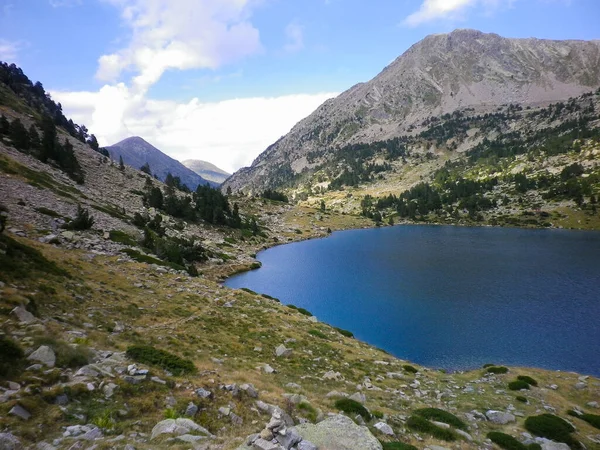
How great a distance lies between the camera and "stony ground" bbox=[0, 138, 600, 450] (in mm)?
11547

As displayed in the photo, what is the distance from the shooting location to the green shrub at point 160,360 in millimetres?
17219

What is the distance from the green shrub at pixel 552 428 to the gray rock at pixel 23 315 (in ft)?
96.6

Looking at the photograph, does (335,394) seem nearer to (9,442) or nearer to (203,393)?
(203,393)

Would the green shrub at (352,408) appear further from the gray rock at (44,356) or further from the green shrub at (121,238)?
the green shrub at (121,238)

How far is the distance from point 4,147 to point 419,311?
90.2 metres

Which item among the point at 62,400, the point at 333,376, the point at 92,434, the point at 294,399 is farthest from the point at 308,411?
the point at 62,400

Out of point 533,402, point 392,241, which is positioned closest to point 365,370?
point 533,402

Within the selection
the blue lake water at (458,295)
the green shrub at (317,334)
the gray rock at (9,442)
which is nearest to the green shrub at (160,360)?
the gray rock at (9,442)

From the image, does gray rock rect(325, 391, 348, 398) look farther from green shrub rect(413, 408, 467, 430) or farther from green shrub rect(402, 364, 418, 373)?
green shrub rect(402, 364, 418, 373)

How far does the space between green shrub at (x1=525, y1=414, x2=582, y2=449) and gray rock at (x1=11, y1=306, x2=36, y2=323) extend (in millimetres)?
29456

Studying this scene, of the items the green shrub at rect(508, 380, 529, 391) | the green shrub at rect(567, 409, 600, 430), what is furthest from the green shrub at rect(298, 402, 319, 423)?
the green shrub at rect(508, 380, 529, 391)

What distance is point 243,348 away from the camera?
89.4 feet

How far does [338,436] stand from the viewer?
1251cm

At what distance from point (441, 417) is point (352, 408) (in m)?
6.33
